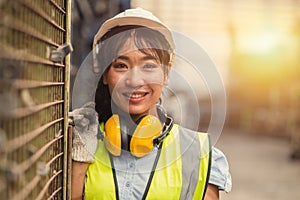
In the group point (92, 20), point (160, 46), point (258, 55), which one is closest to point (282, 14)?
point (258, 55)

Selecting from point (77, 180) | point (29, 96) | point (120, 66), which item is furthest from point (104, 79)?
point (29, 96)

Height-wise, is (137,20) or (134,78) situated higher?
(137,20)

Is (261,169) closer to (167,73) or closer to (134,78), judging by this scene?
(167,73)

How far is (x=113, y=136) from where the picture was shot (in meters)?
1.62

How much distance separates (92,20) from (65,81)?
3670mm

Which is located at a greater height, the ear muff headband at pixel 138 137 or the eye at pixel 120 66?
the eye at pixel 120 66

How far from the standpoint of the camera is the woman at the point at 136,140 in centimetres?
160

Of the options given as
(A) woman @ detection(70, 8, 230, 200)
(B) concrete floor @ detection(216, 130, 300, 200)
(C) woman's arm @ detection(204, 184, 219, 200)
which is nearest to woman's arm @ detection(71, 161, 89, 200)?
(A) woman @ detection(70, 8, 230, 200)

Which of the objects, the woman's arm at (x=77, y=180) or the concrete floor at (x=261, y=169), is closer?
the woman's arm at (x=77, y=180)

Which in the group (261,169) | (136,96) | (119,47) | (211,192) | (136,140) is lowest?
(261,169)

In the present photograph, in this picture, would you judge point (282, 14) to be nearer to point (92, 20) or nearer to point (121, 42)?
point (92, 20)

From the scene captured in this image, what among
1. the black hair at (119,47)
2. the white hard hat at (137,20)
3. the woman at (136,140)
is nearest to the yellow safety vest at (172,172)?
the woman at (136,140)

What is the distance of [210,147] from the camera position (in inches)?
66.5

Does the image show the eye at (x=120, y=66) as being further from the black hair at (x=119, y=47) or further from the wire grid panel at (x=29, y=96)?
the wire grid panel at (x=29, y=96)
